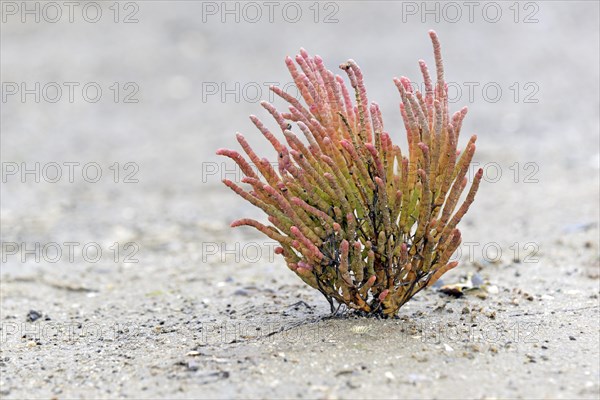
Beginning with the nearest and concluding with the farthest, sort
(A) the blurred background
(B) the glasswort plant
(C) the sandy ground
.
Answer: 1. (C) the sandy ground
2. (B) the glasswort plant
3. (A) the blurred background

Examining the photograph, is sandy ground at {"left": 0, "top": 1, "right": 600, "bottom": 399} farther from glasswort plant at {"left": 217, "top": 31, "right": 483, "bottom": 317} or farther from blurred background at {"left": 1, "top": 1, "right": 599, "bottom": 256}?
glasswort plant at {"left": 217, "top": 31, "right": 483, "bottom": 317}

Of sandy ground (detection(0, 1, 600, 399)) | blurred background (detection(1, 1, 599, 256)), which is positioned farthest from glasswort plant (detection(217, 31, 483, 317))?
blurred background (detection(1, 1, 599, 256))

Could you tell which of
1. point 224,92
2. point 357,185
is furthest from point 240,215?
point 224,92

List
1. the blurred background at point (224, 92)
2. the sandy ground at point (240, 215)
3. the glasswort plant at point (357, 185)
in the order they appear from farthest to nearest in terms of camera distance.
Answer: the blurred background at point (224, 92)
the glasswort plant at point (357, 185)
the sandy ground at point (240, 215)

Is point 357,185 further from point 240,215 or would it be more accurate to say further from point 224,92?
point 224,92

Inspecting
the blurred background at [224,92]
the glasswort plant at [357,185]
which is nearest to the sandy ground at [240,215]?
the blurred background at [224,92]

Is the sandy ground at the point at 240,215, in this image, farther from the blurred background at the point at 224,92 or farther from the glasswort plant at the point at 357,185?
the glasswort plant at the point at 357,185

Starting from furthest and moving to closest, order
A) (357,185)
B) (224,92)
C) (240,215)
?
(224,92), (240,215), (357,185)
